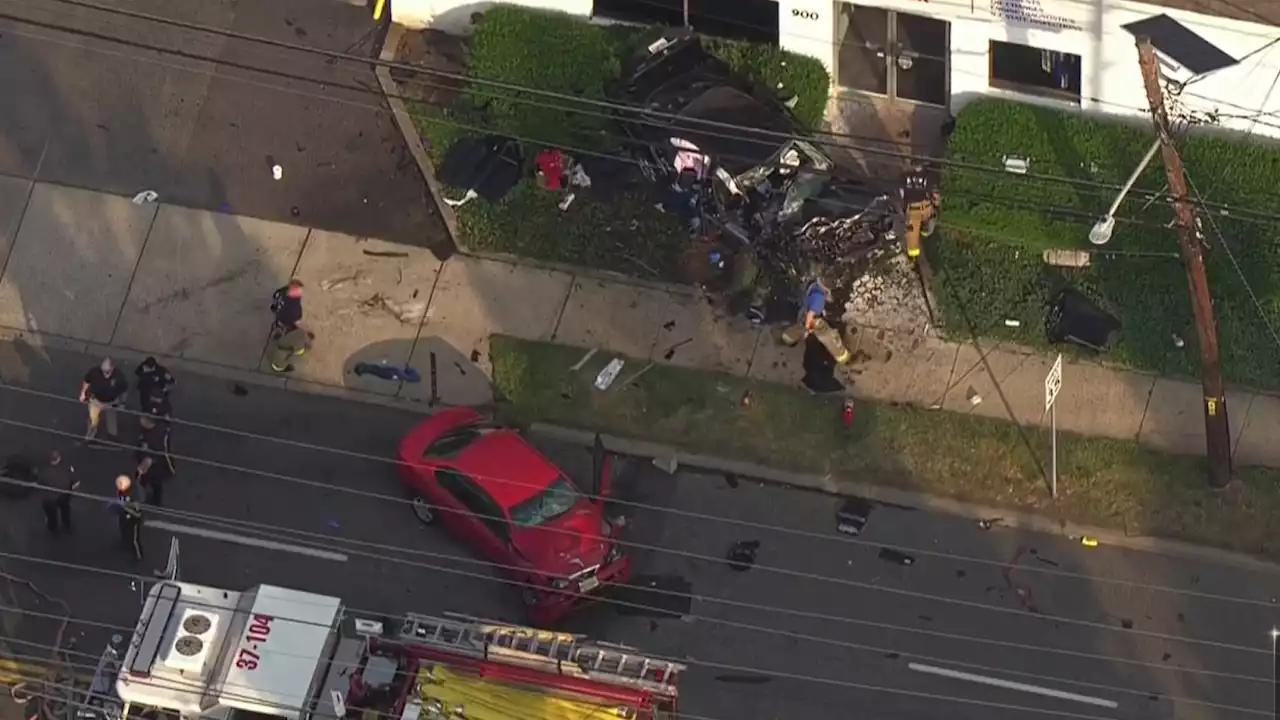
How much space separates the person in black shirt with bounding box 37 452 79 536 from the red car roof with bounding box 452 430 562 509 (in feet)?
15.7

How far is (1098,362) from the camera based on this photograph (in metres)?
20.0

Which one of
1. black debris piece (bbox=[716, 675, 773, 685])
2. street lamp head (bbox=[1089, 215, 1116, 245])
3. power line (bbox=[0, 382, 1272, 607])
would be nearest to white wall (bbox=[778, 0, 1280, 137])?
street lamp head (bbox=[1089, 215, 1116, 245])

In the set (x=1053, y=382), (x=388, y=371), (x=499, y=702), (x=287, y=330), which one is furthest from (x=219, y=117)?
(x=1053, y=382)

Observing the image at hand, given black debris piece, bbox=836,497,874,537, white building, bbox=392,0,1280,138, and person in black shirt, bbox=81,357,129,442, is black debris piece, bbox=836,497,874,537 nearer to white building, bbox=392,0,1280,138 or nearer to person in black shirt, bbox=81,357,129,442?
white building, bbox=392,0,1280,138

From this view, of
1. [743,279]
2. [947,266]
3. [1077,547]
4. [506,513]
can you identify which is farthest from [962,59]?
[506,513]

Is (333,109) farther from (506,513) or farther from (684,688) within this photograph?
(684,688)

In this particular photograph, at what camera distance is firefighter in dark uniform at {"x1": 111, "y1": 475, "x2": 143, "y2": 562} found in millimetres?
18031

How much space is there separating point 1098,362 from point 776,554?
496 centimetres

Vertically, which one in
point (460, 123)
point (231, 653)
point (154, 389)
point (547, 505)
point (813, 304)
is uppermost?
point (460, 123)

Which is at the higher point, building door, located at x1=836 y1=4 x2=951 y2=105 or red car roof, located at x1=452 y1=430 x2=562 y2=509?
building door, located at x1=836 y1=4 x2=951 y2=105

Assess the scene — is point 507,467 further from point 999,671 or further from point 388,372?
point 999,671

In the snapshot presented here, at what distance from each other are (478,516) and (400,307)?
12.0ft

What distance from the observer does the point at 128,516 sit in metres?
18.2

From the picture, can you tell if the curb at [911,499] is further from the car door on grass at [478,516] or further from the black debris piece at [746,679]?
the black debris piece at [746,679]
